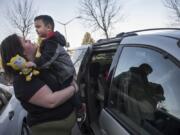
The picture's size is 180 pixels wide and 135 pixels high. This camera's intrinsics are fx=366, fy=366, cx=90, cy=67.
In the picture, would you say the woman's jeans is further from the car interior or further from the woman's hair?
the car interior

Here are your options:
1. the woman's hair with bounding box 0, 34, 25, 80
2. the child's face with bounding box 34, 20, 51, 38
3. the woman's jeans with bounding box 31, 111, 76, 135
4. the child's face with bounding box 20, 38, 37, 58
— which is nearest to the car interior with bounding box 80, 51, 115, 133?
the child's face with bounding box 34, 20, 51, 38

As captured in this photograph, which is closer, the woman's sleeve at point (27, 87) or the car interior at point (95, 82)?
the woman's sleeve at point (27, 87)

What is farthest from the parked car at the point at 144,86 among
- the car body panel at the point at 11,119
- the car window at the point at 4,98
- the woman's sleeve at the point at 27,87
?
the car window at the point at 4,98

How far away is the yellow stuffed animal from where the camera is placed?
301 cm

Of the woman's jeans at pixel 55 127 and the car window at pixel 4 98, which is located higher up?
the woman's jeans at pixel 55 127

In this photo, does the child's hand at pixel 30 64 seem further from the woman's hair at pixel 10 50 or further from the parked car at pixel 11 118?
the parked car at pixel 11 118

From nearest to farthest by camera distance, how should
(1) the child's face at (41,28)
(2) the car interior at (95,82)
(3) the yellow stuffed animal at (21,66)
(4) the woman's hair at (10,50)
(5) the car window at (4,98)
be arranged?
1. (3) the yellow stuffed animal at (21,66)
2. (4) the woman's hair at (10,50)
3. (1) the child's face at (41,28)
4. (2) the car interior at (95,82)
5. (5) the car window at (4,98)

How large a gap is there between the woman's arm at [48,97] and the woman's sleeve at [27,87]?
3 cm

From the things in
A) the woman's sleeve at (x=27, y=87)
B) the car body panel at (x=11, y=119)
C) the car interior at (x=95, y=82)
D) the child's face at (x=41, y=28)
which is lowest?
the car body panel at (x=11, y=119)

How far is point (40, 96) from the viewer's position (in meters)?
3.01

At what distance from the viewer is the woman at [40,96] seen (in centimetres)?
303

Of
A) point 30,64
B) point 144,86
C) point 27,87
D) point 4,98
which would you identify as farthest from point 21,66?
point 4,98

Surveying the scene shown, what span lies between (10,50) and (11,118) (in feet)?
6.39

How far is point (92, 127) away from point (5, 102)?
1761 millimetres
